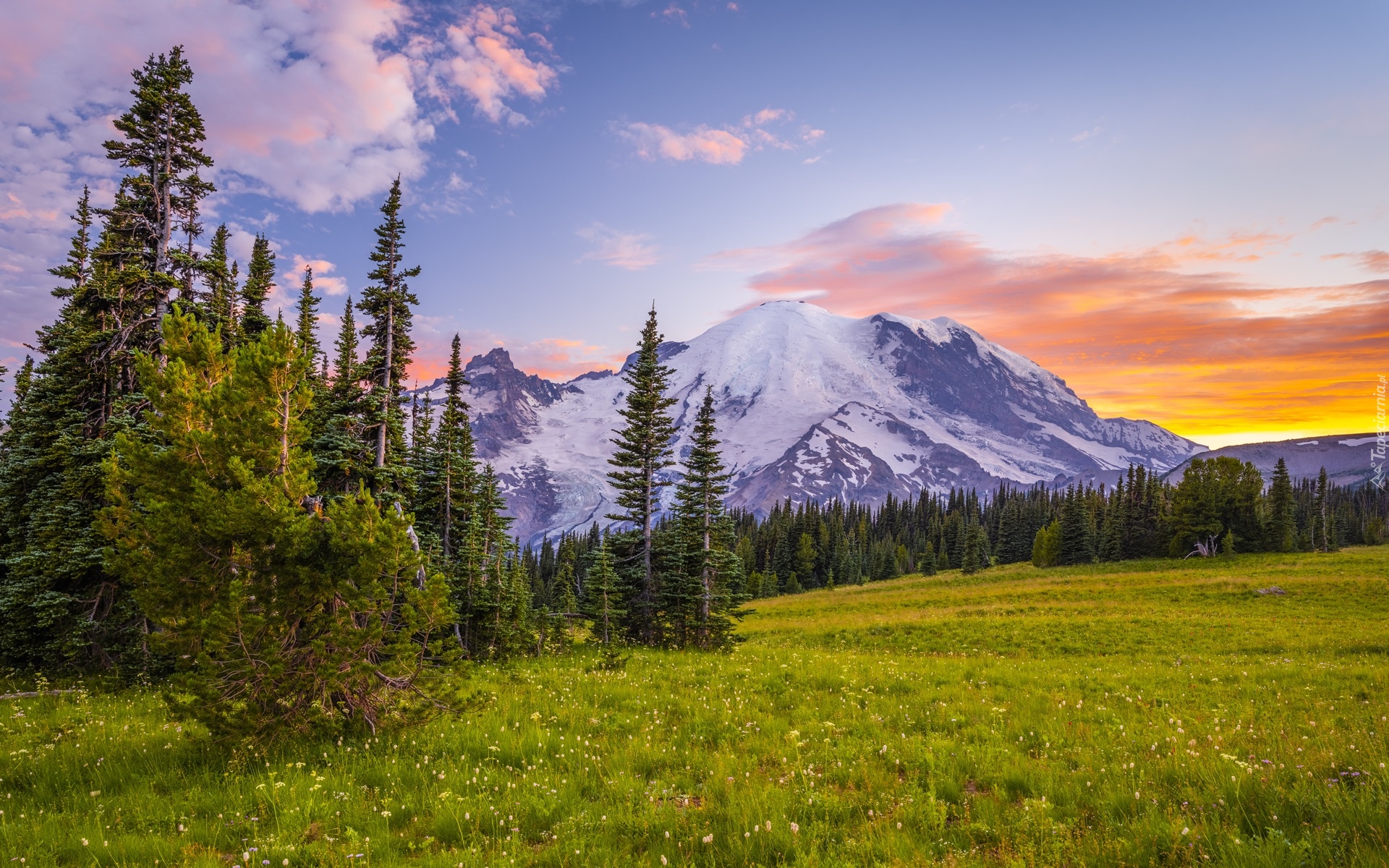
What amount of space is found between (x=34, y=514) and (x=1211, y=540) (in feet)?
357

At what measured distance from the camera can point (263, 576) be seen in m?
7.81

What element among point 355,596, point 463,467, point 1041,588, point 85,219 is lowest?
point 1041,588

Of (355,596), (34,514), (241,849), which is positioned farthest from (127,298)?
(241,849)

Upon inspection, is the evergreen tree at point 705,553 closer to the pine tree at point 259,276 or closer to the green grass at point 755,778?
the green grass at point 755,778

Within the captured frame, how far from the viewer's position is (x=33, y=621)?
49.7ft

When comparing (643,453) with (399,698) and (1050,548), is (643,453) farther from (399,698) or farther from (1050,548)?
(1050,548)

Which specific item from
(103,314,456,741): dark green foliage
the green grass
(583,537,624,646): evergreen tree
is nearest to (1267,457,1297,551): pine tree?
the green grass

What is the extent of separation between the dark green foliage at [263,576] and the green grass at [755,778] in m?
0.75

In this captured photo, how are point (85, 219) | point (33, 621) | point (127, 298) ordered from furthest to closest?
point (85, 219), point (127, 298), point (33, 621)

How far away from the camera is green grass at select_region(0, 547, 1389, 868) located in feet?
17.0

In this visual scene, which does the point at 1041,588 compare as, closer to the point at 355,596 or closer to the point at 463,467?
the point at 463,467

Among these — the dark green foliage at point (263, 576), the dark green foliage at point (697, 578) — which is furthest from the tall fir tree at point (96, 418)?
the dark green foliage at point (697, 578)

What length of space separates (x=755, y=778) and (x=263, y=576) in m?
7.24

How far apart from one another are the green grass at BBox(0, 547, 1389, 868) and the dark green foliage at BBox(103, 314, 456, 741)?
29.6 inches
